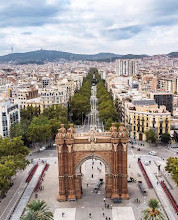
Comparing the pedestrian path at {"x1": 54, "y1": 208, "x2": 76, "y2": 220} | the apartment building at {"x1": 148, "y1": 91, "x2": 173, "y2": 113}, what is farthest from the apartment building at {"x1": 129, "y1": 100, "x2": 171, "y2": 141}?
the pedestrian path at {"x1": 54, "y1": 208, "x2": 76, "y2": 220}

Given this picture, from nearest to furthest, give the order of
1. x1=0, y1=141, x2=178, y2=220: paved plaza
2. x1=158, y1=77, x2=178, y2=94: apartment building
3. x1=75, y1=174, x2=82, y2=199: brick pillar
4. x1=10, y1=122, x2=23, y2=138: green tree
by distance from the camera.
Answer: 1. x1=0, y1=141, x2=178, y2=220: paved plaza
2. x1=75, y1=174, x2=82, y2=199: brick pillar
3. x1=10, y1=122, x2=23, y2=138: green tree
4. x1=158, y1=77, x2=178, y2=94: apartment building

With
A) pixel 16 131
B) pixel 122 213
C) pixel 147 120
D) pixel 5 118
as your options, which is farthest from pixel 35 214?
pixel 147 120

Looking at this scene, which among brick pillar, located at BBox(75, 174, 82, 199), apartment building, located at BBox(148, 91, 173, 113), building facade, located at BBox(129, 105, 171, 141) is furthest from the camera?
apartment building, located at BBox(148, 91, 173, 113)

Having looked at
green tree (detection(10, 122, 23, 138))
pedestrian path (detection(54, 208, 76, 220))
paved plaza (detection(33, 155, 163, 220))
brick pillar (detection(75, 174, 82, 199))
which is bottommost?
pedestrian path (detection(54, 208, 76, 220))

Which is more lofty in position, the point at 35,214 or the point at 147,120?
the point at 147,120

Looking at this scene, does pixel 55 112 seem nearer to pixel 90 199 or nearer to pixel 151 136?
pixel 151 136

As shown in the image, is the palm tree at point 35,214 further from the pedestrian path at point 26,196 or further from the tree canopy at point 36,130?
the tree canopy at point 36,130

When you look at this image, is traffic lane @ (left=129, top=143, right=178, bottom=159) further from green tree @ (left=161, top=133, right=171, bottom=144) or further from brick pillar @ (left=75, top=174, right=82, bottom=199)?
brick pillar @ (left=75, top=174, right=82, bottom=199)
